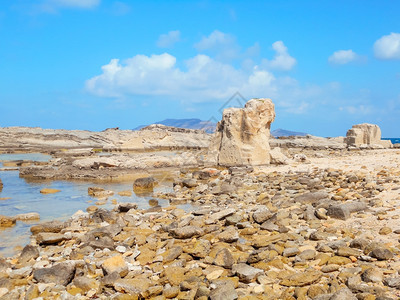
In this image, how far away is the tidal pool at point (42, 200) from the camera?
761 centimetres

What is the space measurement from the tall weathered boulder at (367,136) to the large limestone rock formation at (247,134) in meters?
16.1

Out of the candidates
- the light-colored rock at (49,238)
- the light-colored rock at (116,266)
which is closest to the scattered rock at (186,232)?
the light-colored rock at (116,266)

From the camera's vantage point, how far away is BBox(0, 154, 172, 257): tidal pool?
25.0 feet

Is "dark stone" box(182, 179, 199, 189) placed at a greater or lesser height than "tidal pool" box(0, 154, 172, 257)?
greater

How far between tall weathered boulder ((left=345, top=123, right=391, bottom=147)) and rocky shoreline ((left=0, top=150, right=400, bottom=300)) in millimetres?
24187

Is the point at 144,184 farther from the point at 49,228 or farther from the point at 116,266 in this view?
the point at 116,266

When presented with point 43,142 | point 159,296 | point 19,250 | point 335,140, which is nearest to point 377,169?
point 159,296

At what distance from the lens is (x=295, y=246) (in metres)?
5.54

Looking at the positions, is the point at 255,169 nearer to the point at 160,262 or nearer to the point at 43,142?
the point at 160,262

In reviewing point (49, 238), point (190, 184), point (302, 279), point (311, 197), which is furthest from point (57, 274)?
point (190, 184)

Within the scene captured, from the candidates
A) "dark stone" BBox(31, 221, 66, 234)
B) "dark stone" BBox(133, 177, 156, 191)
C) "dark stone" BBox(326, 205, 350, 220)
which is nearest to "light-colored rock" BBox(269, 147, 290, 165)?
"dark stone" BBox(133, 177, 156, 191)

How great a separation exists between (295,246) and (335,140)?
39375 mm

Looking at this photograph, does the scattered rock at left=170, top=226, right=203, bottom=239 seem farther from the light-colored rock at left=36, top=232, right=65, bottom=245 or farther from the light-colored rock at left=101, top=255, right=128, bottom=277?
the light-colored rock at left=36, top=232, right=65, bottom=245

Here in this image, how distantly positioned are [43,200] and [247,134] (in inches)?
403
